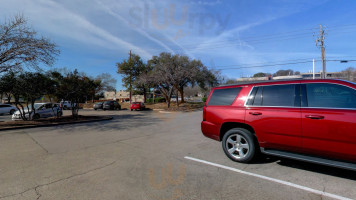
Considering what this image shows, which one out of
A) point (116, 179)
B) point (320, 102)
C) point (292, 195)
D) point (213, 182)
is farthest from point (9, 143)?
point (320, 102)

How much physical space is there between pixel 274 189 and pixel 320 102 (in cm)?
182

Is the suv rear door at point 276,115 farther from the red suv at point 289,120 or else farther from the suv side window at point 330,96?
the suv side window at point 330,96

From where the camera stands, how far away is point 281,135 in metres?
3.53

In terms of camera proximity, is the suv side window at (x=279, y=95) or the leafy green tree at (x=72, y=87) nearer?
the suv side window at (x=279, y=95)

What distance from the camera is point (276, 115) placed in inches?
142

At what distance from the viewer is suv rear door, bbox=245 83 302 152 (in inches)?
135

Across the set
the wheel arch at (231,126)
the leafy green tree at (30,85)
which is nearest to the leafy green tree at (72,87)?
the leafy green tree at (30,85)

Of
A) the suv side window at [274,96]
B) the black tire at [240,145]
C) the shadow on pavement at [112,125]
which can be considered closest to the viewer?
the suv side window at [274,96]

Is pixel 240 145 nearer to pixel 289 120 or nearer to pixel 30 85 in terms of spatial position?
pixel 289 120

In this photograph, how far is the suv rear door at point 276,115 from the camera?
11.2 ft

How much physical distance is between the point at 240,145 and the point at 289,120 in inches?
47.2

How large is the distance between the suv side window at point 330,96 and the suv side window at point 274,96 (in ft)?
0.83

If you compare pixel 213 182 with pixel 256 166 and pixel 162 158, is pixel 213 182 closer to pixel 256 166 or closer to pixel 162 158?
pixel 256 166

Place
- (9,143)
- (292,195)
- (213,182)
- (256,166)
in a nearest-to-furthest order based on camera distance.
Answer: (292,195)
(213,182)
(256,166)
(9,143)
